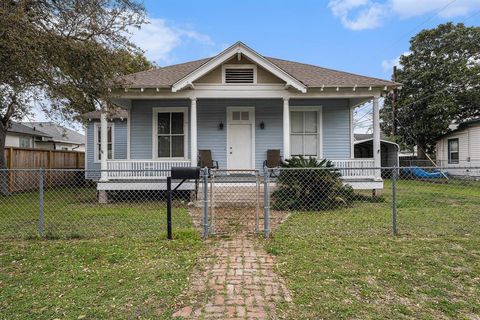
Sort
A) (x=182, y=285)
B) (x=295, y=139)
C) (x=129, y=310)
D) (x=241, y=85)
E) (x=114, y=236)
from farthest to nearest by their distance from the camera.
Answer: (x=295, y=139)
(x=241, y=85)
(x=114, y=236)
(x=182, y=285)
(x=129, y=310)

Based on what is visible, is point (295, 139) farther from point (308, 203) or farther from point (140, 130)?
point (140, 130)

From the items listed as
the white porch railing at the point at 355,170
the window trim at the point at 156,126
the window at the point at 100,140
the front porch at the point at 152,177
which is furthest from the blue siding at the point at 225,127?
the window at the point at 100,140

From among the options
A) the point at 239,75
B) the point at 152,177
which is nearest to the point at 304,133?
the point at 239,75

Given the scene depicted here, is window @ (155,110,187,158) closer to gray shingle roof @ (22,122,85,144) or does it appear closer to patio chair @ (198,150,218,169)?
patio chair @ (198,150,218,169)

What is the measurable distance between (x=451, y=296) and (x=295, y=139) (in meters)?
9.11

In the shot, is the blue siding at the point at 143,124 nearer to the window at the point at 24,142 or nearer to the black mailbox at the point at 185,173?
the black mailbox at the point at 185,173

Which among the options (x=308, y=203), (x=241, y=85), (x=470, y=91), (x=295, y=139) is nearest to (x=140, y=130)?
(x=241, y=85)

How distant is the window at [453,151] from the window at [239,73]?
17.1 meters

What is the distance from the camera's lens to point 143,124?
1247cm

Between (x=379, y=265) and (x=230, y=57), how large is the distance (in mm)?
7968

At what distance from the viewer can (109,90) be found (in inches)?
373

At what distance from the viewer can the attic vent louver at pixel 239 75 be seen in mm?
11078

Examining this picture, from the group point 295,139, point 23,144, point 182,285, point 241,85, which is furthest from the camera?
point 23,144

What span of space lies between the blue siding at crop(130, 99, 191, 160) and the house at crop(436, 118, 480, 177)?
51.0 feet
